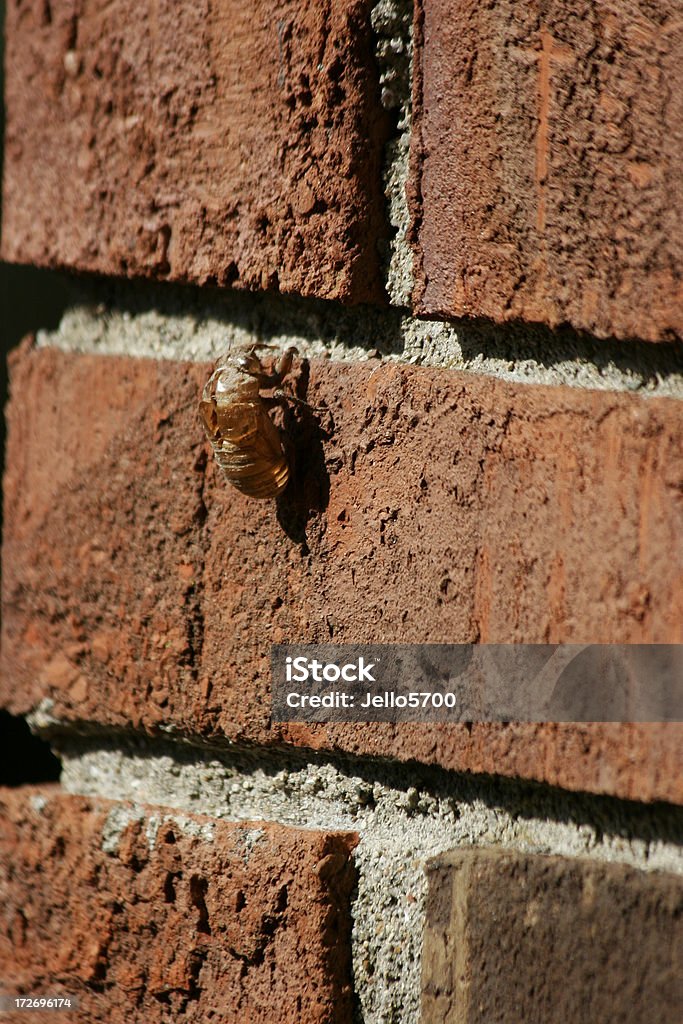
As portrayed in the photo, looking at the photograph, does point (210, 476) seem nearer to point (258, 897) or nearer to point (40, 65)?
point (258, 897)

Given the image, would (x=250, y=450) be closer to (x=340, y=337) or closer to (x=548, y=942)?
(x=340, y=337)

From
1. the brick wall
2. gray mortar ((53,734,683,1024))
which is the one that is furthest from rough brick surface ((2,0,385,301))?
gray mortar ((53,734,683,1024))

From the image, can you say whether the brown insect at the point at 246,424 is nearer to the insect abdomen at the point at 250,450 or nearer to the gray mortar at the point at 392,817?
the insect abdomen at the point at 250,450

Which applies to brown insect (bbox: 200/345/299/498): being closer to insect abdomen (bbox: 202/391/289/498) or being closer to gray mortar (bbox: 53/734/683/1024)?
insect abdomen (bbox: 202/391/289/498)

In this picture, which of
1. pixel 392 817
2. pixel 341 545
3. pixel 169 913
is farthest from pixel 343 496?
pixel 169 913

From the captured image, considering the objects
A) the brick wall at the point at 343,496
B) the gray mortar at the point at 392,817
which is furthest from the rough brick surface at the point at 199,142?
the gray mortar at the point at 392,817

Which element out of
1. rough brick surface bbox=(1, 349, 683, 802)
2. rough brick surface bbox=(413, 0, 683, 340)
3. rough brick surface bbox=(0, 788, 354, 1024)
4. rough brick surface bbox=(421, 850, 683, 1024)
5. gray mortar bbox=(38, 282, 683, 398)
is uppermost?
rough brick surface bbox=(413, 0, 683, 340)
